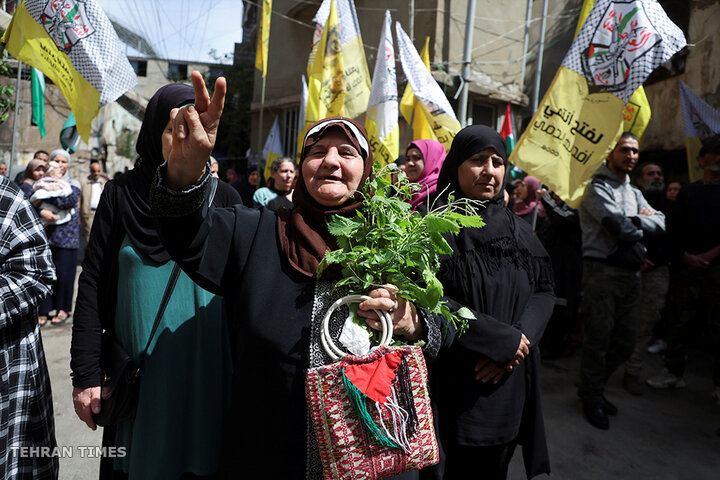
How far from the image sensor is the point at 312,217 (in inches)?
59.7

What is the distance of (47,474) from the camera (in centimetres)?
181

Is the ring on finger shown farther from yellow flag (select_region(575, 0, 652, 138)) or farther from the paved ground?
yellow flag (select_region(575, 0, 652, 138))

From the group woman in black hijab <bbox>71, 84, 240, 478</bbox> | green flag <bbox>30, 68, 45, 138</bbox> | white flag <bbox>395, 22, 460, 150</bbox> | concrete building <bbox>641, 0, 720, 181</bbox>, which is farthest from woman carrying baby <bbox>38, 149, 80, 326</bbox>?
concrete building <bbox>641, 0, 720, 181</bbox>

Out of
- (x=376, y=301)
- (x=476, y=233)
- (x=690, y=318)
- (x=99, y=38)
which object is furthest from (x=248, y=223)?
(x=690, y=318)

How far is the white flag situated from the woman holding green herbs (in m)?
3.42

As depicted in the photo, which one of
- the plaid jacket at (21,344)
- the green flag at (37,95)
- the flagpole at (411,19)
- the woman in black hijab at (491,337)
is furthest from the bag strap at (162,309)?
the flagpole at (411,19)

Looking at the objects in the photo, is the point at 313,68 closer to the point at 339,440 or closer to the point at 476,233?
the point at 476,233

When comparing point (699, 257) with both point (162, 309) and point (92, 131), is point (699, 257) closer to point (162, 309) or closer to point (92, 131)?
point (162, 309)

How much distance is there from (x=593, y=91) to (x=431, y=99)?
1628mm

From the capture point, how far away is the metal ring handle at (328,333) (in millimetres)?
1283

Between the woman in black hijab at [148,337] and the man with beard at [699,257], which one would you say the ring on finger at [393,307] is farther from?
the man with beard at [699,257]

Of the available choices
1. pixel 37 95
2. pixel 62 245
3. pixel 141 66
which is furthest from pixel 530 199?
pixel 141 66

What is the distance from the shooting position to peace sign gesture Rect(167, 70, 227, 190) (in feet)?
3.85

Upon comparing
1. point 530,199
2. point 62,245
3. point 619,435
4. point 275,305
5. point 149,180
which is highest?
point 149,180
